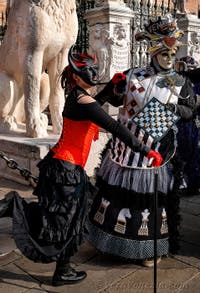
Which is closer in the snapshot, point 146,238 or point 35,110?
point 146,238

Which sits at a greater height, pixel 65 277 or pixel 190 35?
pixel 190 35

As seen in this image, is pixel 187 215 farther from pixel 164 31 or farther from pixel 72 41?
pixel 72 41

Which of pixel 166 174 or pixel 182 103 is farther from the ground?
pixel 182 103

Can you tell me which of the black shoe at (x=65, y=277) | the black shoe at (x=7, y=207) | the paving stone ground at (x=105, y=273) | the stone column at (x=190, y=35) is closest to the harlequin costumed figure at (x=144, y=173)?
the paving stone ground at (x=105, y=273)

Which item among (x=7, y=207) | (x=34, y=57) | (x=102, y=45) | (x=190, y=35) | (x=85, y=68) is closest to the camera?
(x=85, y=68)

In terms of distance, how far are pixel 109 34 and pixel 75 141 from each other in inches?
146

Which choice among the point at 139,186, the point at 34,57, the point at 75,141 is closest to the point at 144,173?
the point at 139,186

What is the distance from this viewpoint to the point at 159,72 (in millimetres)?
3051

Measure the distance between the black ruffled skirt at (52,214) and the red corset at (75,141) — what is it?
0.17ft

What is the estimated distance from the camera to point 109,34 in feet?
19.2

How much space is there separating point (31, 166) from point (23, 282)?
7.76 ft

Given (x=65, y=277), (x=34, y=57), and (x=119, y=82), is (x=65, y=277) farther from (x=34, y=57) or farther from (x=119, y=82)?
(x=34, y=57)

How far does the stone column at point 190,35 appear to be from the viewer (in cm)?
773

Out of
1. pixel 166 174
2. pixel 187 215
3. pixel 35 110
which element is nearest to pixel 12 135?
pixel 35 110
